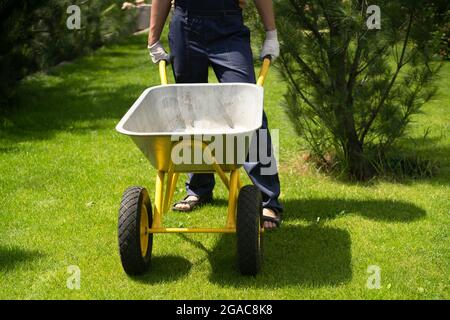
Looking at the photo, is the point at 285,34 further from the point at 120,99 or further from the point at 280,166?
the point at 120,99

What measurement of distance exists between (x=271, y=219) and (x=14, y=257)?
4.65 feet

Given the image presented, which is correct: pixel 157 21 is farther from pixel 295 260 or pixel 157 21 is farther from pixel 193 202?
pixel 295 260

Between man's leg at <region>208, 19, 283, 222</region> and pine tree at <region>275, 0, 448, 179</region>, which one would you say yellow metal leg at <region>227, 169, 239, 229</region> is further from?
pine tree at <region>275, 0, 448, 179</region>

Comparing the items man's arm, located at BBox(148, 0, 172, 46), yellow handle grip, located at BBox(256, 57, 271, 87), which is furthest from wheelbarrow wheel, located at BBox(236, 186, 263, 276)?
man's arm, located at BBox(148, 0, 172, 46)

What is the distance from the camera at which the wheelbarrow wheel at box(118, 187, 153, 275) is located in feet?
11.0

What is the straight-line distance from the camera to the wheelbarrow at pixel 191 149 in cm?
329

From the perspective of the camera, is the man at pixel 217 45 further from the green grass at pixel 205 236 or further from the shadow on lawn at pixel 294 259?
the green grass at pixel 205 236

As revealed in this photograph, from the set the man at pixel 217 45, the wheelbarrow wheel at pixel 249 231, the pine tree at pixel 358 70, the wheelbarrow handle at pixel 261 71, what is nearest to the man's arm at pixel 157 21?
the man at pixel 217 45

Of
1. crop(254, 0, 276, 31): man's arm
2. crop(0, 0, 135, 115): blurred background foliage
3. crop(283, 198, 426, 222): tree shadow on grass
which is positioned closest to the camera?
crop(254, 0, 276, 31): man's arm

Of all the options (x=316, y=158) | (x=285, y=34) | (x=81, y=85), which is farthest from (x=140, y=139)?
(x=81, y=85)

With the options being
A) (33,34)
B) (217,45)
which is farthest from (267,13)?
(33,34)

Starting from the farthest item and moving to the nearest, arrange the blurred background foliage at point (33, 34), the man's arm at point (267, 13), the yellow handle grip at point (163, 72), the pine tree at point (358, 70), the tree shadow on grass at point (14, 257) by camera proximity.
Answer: the blurred background foliage at point (33, 34) → the pine tree at point (358, 70) → the man's arm at point (267, 13) → the yellow handle grip at point (163, 72) → the tree shadow on grass at point (14, 257)

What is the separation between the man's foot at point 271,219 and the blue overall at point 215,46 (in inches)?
1.2
